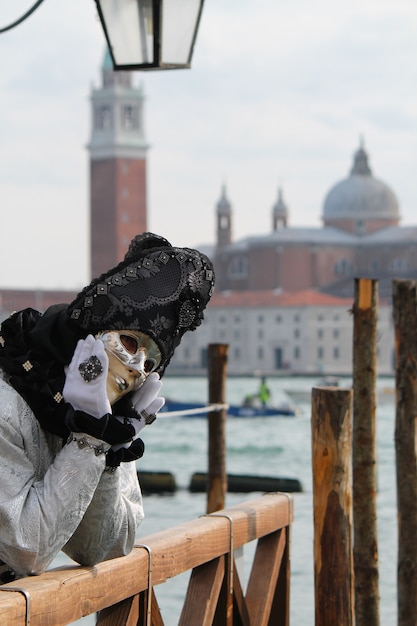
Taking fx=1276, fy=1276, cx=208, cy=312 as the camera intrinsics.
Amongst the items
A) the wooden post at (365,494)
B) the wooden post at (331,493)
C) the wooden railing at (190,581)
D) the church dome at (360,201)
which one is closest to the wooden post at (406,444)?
the wooden post at (365,494)

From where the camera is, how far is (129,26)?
2256mm

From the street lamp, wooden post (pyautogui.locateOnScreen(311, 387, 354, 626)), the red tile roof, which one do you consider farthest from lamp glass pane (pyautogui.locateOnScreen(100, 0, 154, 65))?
the red tile roof

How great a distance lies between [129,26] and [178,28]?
9 cm

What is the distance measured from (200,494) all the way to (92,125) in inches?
1703

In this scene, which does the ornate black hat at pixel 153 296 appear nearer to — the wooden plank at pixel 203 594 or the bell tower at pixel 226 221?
the wooden plank at pixel 203 594

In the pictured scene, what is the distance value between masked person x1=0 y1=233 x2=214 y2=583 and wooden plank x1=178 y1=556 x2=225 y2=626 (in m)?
0.30

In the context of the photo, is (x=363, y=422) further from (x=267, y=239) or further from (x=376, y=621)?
(x=267, y=239)

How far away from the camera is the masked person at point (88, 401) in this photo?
52.8 inches

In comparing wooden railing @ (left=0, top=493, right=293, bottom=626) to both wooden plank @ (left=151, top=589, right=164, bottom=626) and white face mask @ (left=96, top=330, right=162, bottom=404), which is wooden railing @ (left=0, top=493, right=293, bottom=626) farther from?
white face mask @ (left=96, top=330, right=162, bottom=404)

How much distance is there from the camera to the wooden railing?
52.8 inches

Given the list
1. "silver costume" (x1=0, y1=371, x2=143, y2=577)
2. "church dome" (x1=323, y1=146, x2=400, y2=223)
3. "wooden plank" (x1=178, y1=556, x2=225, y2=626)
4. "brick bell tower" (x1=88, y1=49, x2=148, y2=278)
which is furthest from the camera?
"church dome" (x1=323, y1=146, x2=400, y2=223)

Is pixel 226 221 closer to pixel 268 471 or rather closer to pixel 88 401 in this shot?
pixel 268 471

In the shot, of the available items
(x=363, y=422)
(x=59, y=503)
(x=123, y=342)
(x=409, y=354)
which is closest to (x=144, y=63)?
(x=123, y=342)

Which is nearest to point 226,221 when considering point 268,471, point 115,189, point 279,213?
point 279,213
